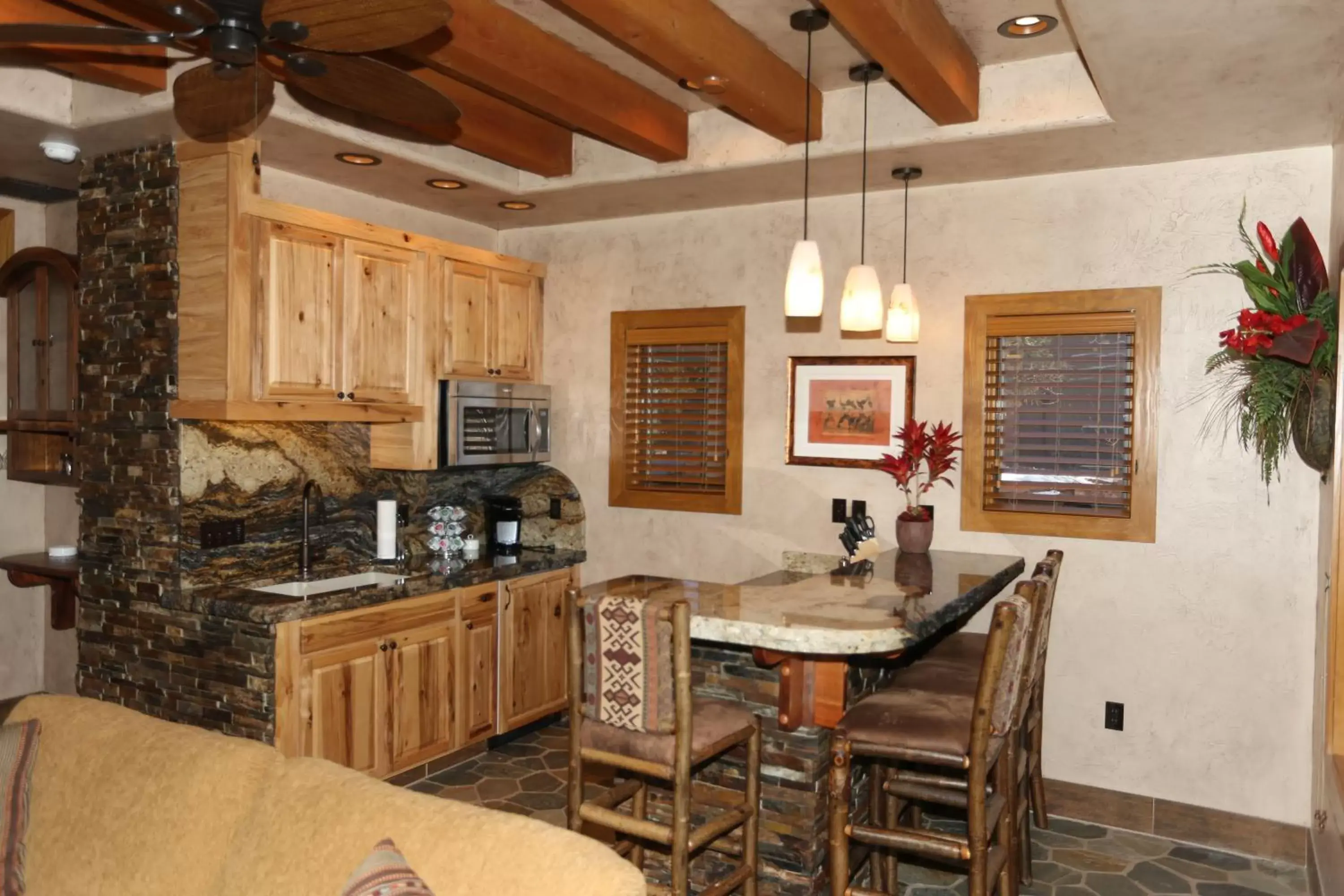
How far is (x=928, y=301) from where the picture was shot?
4367 mm

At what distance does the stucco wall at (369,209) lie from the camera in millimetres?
4316

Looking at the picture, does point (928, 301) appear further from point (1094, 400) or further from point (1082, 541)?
point (1082, 541)

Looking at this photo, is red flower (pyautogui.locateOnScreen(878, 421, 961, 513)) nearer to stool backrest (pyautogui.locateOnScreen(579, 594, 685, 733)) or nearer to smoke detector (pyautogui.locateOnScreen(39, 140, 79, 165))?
stool backrest (pyautogui.locateOnScreen(579, 594, 685, 733))

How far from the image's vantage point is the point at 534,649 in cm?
482

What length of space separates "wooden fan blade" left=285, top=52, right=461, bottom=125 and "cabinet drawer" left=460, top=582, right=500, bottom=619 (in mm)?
2394

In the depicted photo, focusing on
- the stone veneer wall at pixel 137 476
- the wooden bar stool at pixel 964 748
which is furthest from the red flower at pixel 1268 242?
the stone veneer wall at pixel 137 476

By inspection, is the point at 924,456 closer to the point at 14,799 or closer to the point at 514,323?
the point at 514,323

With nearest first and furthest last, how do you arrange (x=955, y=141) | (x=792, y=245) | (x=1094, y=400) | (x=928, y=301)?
(x=955, y=141), (x=1094, y=400), (x=928, y=301), (x=792, y=245)

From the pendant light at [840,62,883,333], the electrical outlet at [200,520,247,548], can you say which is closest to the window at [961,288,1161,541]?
the pendant light at [840,62,883,333]

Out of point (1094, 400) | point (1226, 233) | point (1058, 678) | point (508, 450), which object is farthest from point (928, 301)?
point (508, 450)

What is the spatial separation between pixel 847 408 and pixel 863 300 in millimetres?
1286

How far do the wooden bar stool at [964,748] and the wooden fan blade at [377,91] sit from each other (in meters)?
1.95

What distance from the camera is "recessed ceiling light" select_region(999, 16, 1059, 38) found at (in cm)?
323

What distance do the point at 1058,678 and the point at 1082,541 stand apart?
1.96 feet
